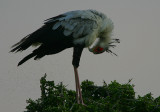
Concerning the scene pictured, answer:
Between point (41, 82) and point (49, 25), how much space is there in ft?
3.68

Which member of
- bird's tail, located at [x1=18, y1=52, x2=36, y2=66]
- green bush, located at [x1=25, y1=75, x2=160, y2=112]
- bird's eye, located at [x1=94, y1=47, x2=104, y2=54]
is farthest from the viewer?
bird's eye, located at [x1=94, y1=47, x2=104, y2=54]

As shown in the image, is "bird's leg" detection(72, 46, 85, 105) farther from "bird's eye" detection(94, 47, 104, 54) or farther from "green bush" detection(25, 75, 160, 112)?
"bird's eye" detection(94, 47, 104, 54)

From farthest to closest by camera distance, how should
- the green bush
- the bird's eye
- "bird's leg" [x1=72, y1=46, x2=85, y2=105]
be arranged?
the bird's eye < "bird's leg" [x1=72, y1=46, x2=85, y2=105] < the green bush

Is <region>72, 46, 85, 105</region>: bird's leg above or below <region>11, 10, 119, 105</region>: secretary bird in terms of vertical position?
below

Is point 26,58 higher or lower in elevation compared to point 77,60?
higher

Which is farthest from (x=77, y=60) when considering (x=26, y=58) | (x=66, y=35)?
(x=26, y=58)

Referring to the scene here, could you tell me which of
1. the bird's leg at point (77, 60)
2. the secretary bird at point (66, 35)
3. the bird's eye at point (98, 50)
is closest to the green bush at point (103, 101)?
the bird's leg at point (77, 60)

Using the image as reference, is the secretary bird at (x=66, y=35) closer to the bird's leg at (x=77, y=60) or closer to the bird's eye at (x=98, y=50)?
the bird's leg at (x=77, y=60)

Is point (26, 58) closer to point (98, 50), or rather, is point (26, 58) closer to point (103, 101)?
point (98, 50)

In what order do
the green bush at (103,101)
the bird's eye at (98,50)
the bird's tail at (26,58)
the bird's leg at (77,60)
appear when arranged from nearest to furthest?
the green bush at (103,101), the bird's leg at (77,60), the bird's tail at (26,58), the bird's eye at (98,50)

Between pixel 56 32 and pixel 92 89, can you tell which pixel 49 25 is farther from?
pixel 92 89

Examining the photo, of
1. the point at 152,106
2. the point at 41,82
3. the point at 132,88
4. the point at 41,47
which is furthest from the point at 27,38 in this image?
the point at 152,106

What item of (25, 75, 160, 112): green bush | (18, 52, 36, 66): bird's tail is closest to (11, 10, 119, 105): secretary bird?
(18, 52, 36, 66): bird's tail

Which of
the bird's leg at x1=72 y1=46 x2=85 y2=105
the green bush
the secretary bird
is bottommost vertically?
→ the green bush
